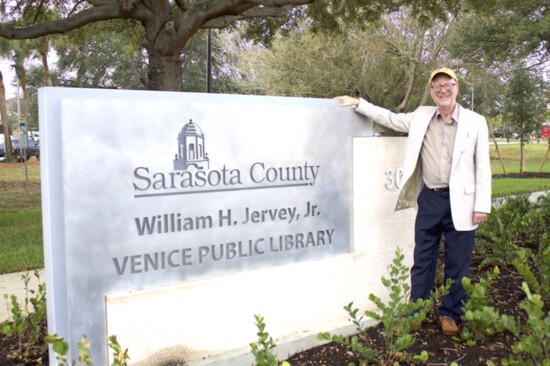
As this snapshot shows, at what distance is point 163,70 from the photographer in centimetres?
909

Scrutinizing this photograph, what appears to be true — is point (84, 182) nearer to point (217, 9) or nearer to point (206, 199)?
point (206, 199)

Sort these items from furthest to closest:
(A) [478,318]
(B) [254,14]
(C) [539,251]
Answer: (B) [254,14] < (C) [539,251] < (A) [478,318]

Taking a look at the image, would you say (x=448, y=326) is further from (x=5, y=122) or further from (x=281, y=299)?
(x=5, y=122)

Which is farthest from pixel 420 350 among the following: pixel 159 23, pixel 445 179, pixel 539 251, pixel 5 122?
pixel 5 122

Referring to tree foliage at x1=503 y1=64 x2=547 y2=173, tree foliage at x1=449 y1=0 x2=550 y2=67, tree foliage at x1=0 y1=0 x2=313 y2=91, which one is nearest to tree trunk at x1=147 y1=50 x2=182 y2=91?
tree foliage at x1=0 y1=0 x2=313 y2=91

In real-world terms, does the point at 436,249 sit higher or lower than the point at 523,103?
lower

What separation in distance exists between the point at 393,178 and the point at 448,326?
43.4 inches

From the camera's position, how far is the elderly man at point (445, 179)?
142 inches

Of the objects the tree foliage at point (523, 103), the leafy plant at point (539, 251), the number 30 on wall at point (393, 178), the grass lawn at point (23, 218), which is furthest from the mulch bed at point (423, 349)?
the tree foliage at point (523, 103)

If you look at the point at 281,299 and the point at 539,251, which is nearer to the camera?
the point at 281,299

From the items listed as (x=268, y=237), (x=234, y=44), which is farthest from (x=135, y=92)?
(x=234, y=44)

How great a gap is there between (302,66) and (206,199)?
1990 centimetres

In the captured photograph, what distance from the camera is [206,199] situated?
310 cm

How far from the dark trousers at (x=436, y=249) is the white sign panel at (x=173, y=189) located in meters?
0.64
